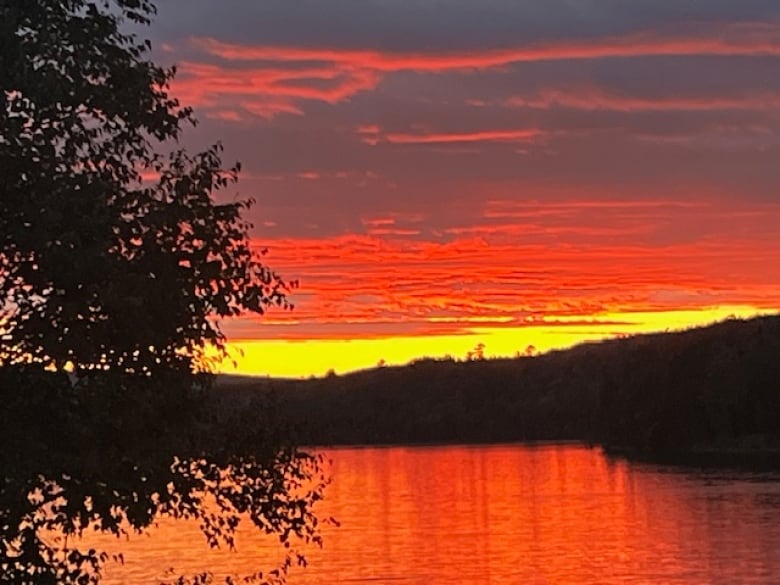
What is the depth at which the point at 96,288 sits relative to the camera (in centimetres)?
2147

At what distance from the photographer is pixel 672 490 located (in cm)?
10444

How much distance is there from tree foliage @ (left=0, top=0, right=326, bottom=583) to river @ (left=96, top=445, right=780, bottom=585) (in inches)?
1325

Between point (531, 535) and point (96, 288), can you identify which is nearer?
point (96, 288)

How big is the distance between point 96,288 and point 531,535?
59.2m

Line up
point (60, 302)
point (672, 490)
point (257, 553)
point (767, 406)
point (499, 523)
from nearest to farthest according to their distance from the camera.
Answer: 1. point (60, 302)
2. point (257, 553)
3. point (499, 523)
4. point (672, 490)
5. point (767, 406)

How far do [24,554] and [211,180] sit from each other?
675 centimetres

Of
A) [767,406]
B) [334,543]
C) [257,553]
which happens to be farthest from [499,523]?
[767,406]

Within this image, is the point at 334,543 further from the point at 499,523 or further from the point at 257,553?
the point at 499,523

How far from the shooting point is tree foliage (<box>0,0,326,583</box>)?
2167 cm

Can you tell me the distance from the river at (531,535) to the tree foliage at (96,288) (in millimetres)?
33667

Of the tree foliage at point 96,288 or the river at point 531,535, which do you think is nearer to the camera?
the tree foliage at point 96,288

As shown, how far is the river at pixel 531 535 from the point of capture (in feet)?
197

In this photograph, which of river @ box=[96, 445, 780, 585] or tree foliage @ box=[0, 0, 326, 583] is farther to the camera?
river @ box=[96, 445, 780, 585]

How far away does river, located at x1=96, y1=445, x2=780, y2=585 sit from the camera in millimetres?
59969
